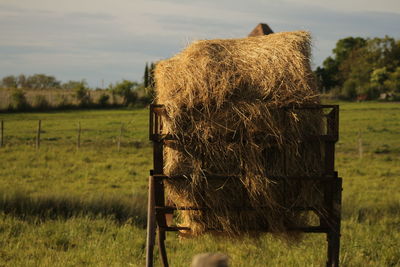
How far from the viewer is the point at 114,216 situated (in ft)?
37.8

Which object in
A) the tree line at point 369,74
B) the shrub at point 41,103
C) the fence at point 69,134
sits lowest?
the fence at point 69,134

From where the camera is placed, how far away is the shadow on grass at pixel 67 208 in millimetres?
11453

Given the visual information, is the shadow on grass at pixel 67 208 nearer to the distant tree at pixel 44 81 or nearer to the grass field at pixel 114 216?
the grass field at pixel 114 216

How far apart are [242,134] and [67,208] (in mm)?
7553

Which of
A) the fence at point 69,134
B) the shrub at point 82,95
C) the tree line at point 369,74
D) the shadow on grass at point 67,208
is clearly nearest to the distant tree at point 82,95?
the shrub at point 82,95

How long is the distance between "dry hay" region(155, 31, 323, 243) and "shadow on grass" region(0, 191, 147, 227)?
553 cm

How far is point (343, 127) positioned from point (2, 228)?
110 feet

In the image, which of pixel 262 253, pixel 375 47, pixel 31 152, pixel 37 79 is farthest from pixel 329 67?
pixel 262 253

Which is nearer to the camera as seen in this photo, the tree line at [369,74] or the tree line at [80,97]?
the tree line at [80,97]

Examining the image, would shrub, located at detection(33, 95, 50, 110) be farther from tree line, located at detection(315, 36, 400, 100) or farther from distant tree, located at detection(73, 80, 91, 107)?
tree line, located at detection(315, 36, 400, 100)

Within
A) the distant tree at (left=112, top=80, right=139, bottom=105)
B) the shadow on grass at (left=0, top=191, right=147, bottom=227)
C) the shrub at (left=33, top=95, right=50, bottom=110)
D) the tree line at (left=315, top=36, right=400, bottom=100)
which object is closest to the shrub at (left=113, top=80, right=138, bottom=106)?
the distant tree at (left=112, top=80, right=139, bottom=105)

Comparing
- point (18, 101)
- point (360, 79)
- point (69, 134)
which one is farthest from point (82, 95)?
point (360, 79)

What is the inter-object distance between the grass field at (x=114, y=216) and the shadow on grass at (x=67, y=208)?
23mm

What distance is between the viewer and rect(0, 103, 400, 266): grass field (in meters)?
8.59
